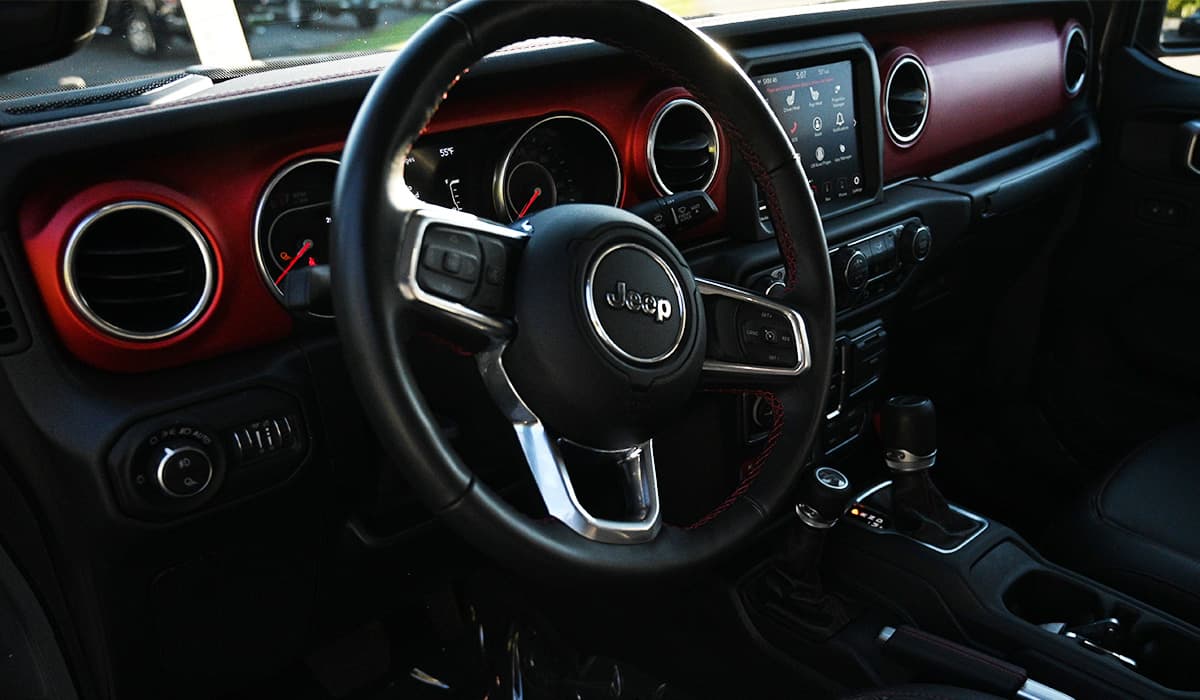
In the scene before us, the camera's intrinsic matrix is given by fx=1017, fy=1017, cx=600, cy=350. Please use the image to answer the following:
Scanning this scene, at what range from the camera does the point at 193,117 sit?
43.9 inches

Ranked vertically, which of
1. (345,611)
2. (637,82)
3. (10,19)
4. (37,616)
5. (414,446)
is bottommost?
(345,611)

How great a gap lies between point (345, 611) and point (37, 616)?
0.40 meters

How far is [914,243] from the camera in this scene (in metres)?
1.92

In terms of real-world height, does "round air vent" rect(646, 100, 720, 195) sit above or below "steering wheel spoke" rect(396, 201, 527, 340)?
below

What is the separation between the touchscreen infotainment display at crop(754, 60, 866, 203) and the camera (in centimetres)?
179

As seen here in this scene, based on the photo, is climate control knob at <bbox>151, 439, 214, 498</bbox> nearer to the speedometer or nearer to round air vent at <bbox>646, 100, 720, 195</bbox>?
the speedometer

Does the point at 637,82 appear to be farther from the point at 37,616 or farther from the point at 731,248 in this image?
the point at 37,616

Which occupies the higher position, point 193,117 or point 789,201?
point 193,117

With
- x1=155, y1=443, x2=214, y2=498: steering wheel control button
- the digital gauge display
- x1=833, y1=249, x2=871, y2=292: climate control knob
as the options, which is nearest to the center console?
x1=833, y1=249, x2=871, y2=292: climate control knob

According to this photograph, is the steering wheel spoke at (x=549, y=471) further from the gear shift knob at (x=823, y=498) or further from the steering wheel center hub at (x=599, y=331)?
the gear shift knob at (x=823, y=498)

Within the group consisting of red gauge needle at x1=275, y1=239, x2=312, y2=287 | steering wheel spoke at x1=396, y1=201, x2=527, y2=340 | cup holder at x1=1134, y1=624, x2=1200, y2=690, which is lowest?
cup holder at x1=1134, y1=624, x2=1200, y2=690

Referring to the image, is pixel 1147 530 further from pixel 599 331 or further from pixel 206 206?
pixel 206 206

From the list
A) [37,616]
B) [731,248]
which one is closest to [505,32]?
[731,248]

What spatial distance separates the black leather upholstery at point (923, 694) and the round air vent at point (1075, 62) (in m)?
1.83
